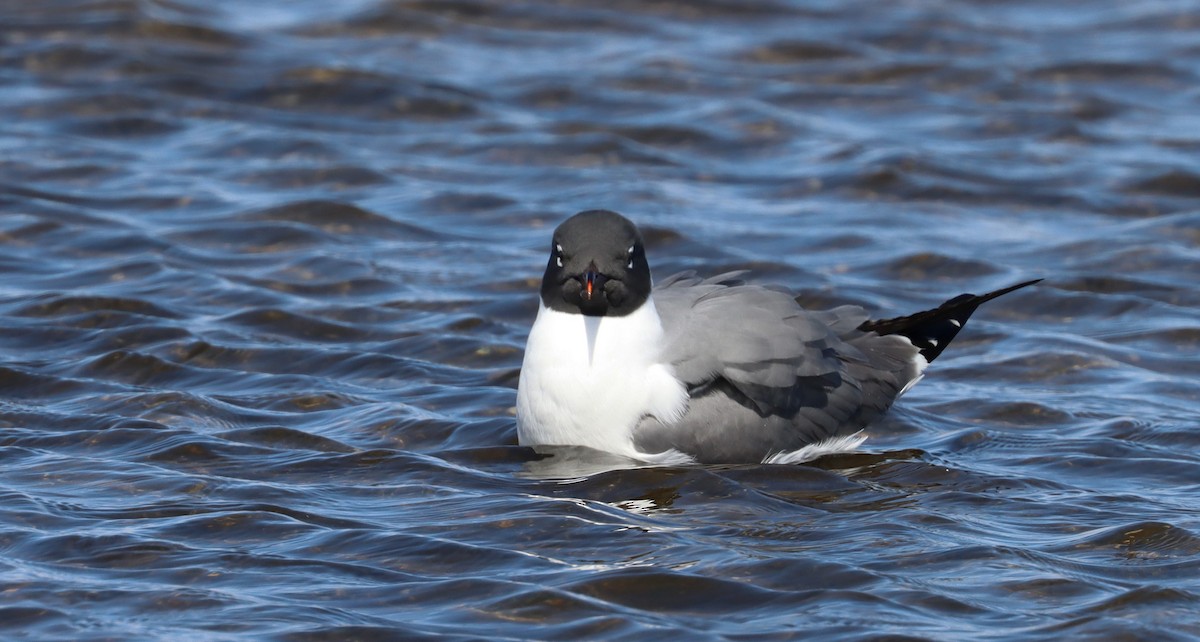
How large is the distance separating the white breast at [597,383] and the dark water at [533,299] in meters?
0.15

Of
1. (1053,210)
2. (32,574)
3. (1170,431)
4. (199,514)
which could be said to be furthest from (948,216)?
(32,574)

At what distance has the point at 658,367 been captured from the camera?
6.43 m

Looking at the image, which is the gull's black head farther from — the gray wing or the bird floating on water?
the gray wing

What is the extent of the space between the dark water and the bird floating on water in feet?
0.47

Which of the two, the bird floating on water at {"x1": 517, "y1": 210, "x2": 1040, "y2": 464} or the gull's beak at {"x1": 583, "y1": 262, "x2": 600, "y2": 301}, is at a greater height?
the gull's beak at {"x1": 583, "y1": 262, "x2": 600, "y2": 301}

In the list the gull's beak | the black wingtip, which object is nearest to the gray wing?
the black wingtip

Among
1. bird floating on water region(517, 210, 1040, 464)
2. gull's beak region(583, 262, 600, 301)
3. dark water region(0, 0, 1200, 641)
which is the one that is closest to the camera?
dark water region(0, 0, 1200, 641)

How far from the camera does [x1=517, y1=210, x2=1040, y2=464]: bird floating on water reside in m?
6.40

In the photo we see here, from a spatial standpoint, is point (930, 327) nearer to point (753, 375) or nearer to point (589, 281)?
point (753, 375)

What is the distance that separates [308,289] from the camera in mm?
8727

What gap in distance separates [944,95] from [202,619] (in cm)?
835

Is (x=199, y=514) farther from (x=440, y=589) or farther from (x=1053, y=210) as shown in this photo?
(x=1053, y=210)

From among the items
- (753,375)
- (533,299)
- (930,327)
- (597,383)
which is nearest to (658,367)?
(597,383)

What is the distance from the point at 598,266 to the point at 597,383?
43cm
